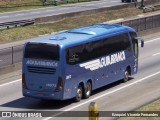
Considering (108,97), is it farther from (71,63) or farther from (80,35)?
(80,35)

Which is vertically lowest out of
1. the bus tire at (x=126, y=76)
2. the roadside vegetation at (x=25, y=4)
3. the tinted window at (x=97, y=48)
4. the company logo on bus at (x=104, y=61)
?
the roadside vegetation at (x=25, y=4)

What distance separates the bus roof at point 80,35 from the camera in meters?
23.4

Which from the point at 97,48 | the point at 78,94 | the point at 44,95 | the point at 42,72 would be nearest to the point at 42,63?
the point at 42,72

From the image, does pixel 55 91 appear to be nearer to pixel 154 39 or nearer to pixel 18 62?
pixel 18 62

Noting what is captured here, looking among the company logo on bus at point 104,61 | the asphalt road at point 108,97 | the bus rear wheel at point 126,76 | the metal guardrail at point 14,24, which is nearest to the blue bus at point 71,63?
the company logo on bus at point 104,61

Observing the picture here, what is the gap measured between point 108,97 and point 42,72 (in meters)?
3.35

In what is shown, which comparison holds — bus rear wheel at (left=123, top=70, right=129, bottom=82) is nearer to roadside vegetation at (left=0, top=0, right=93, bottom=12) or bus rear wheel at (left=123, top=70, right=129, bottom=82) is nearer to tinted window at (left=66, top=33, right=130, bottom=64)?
tinted window at (left=66, top=33, right=130, bottom=64)

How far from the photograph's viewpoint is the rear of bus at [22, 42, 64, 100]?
2264 cm

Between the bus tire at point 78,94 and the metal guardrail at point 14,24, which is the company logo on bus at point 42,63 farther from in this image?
the metal guardrail at point 14,24

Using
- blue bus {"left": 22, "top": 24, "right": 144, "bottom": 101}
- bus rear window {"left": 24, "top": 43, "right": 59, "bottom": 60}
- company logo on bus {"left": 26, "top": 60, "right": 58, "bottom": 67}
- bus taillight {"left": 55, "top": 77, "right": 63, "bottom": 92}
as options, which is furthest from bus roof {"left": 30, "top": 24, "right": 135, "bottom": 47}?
bus taillight {"left": 55, "top": 77, "right": 63, "bottom": 92}

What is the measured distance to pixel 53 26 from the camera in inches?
2030

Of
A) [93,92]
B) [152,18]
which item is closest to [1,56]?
[93,92]

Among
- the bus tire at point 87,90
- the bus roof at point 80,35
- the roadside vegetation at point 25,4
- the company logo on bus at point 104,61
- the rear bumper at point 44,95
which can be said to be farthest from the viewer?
the roadside vegetation at point 25,4

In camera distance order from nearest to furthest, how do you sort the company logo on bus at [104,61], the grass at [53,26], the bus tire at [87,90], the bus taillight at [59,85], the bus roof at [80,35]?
the bus taillight at [59,85] < the bus roof at [80,35] < the bus tire at [87,90] < the company logo on bus at [104,61] < the grass at [53,26]
